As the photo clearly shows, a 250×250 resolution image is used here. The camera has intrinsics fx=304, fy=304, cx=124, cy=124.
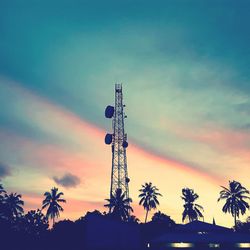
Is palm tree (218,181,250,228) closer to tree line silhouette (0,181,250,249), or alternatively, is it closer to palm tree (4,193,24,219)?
tree line silhouette (0,181,250,249)

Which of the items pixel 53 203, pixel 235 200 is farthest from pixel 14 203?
pixel 235 200

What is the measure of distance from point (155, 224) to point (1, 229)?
46180 mm

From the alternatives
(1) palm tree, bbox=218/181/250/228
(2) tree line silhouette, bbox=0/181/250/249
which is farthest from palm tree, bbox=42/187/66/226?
(1) palm tree, bbox=218/181/250/228

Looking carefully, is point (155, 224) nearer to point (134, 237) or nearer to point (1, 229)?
point (134, 237)

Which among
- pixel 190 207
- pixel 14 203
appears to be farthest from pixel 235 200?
pixel 14 203

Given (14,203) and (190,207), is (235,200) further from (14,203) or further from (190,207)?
(14,203)

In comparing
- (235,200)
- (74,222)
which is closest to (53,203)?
(74,222)

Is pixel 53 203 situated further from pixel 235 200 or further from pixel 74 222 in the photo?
pixel 235 200

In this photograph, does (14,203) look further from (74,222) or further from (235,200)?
(235,200)

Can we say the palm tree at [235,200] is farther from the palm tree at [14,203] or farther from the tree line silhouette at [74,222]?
the palm tree at [14,203]

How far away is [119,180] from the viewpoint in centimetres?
5872

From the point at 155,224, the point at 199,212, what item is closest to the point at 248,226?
the point at 199,212

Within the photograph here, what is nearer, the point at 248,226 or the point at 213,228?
the point at 213,228

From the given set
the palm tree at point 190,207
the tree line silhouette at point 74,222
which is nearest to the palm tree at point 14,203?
the tree line silhouette at point 74,222
